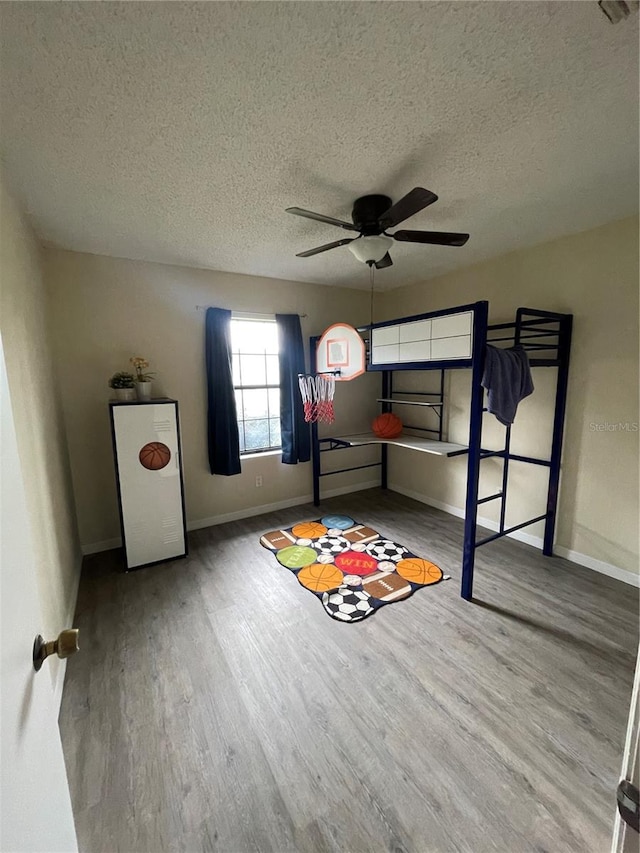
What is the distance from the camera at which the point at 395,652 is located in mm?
1941

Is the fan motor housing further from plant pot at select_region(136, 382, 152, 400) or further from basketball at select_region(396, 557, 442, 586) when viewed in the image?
basketball at select_region(396, 557, 442, 586)

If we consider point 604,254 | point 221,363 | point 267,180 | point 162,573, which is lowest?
point 162,573

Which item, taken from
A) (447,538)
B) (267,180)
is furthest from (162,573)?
(267,180)

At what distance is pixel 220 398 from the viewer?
11.1 feet

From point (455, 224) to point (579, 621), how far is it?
2.68 metres

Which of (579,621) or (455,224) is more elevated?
(455,224)

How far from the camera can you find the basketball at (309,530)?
129 inches

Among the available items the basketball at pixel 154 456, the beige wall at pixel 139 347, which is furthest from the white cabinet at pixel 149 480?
the beige wall at pixel 139 347

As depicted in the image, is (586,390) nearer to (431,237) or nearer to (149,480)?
(431,237)

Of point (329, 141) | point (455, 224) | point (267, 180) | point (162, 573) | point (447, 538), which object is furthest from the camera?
point (447, 538)

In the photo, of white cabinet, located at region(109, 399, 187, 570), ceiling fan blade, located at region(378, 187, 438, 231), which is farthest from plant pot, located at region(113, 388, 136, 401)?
ceiling fan blade, located at region(378, 187, 438, 231)

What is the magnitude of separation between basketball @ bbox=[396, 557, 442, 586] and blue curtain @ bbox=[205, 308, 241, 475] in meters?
1.78

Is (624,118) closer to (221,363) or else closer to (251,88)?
(251,88)

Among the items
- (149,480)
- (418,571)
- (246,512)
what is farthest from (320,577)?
(149,480)
